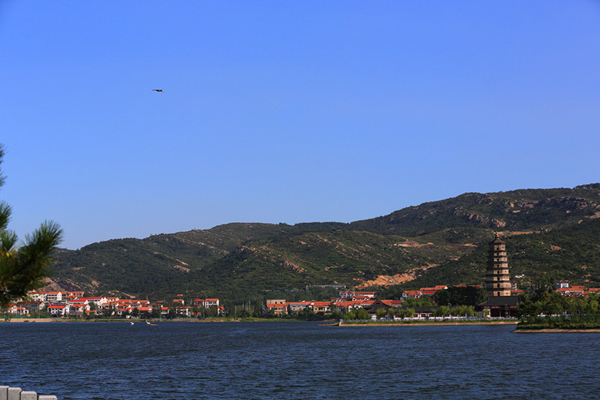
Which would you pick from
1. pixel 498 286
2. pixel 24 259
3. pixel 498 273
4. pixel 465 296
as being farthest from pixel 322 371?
pixel 465 296

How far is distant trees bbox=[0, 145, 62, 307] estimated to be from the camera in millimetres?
20641

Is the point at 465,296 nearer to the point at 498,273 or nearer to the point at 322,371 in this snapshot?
the point at 498,273

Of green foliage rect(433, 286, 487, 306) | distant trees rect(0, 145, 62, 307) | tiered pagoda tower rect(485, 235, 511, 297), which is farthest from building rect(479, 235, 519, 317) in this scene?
distant trees rect(0, 145, 62, 307)

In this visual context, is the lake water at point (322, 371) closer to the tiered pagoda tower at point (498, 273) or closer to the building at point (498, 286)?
the building at point (498, 286)

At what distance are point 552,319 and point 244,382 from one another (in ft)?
248

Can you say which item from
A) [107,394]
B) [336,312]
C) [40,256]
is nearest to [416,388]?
[107,394]

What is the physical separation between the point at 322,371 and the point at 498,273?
359 feet

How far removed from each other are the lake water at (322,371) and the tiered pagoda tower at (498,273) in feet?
219

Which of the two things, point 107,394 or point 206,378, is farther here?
point 206,378

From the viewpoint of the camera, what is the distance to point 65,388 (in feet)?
156

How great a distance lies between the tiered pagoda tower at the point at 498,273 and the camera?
156 meters

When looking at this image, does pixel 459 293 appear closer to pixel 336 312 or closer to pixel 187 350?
pixel 336 312

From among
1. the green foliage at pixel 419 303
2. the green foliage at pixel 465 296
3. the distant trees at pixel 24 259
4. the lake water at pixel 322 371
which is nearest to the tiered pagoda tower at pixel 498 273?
the green foliage at pixel 465 296

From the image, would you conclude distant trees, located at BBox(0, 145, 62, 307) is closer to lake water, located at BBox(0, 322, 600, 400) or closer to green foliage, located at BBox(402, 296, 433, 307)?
lake water, located at BBox(0, 322, 600, 400)
